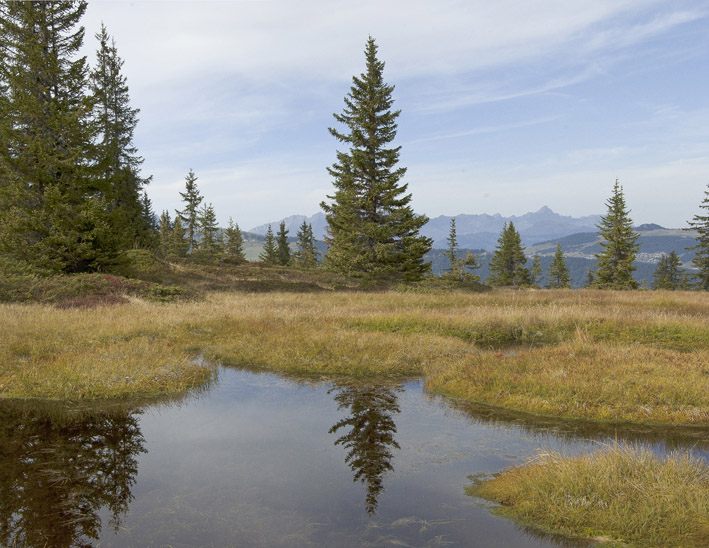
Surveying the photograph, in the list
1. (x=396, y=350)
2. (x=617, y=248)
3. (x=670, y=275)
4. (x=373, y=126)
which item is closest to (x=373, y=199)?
(x=373, y=126)

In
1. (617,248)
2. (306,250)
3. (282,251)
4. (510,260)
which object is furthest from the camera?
(306,250)

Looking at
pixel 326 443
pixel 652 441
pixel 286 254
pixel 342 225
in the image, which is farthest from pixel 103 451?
pixel 286 254

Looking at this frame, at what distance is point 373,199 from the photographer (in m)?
33.2

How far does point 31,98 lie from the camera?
22.8 meters

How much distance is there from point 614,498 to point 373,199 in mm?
29104

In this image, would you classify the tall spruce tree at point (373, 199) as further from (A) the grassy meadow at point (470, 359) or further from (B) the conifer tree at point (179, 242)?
(B) the conifer tree at point (179, 242)

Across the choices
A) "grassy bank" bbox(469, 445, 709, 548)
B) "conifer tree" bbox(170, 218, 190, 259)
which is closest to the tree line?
"grassy bank" bbox(469, 445, 709, 548)

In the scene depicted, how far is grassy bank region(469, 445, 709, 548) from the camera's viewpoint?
4922 mm

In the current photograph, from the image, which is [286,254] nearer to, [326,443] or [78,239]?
[78,239]

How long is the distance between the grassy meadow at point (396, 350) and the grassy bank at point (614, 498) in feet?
10.8

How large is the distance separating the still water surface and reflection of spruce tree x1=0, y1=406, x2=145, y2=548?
0.02m

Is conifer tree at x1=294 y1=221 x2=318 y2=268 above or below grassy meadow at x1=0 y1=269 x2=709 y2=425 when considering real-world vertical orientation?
above

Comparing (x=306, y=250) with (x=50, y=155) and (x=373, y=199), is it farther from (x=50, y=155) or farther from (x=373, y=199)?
(x=50, y=155)

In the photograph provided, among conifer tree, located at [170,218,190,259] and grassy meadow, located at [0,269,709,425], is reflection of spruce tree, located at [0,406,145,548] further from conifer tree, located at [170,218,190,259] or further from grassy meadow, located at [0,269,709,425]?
conifer tree, located at [170,218,190,259]
